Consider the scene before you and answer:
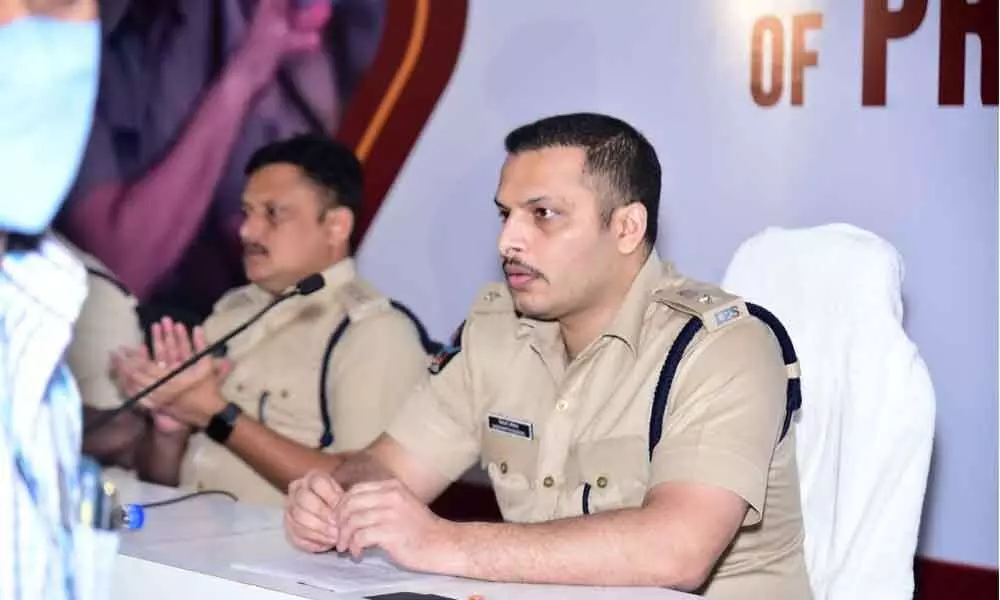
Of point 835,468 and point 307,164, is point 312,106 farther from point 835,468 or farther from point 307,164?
point 835,468

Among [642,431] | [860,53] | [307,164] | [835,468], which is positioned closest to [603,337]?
[642,431]

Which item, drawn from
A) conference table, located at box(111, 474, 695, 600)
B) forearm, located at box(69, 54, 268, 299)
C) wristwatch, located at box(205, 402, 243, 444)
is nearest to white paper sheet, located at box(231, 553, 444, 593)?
conference table, located at box(111, 474, 695, 600)

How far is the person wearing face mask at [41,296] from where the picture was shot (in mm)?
756

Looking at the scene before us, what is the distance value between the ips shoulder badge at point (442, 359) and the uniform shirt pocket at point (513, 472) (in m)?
0.17

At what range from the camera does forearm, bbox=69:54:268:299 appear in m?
4.27

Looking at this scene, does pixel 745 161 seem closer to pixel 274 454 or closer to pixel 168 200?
pixel 274 454

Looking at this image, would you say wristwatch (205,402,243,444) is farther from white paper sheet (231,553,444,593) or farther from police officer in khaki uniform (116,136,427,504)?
white paper sheet (231,553,444,593)

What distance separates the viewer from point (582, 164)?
241cm

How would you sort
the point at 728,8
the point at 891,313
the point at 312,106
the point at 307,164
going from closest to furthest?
1. the point at 891,313
2. the point at 728,8
3. the point at 307,164
4. the point at 312,106

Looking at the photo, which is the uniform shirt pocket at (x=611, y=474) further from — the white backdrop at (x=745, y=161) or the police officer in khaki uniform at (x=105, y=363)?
the police officer in khaki uniform at (x=105, y=363)

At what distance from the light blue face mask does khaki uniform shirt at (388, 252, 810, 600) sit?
144 cm

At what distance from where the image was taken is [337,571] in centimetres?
200

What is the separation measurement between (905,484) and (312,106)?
7.22 feet

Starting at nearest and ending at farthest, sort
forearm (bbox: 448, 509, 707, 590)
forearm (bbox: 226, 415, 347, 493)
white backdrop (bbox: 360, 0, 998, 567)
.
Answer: forearm (bbox: 448, 509, 707, 590) → white backdrop (bbox: 360, 0, 998, 567) → forearm (bbox: 226, 415, 347, 493)
